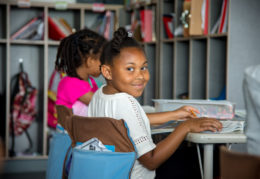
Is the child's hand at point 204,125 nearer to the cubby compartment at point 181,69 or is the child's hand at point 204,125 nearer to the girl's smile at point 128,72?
the girl's smile at point 128,72

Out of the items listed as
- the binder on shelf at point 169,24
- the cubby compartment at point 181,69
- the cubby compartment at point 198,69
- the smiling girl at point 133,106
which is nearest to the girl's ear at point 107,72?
the smiling girl at point 133,106

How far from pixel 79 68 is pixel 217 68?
1.21m

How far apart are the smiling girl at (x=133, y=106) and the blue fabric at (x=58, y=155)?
238 millimetres

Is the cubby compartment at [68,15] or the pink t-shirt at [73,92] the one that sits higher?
the cubby compartment at [68,15]

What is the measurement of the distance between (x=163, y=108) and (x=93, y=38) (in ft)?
2.08

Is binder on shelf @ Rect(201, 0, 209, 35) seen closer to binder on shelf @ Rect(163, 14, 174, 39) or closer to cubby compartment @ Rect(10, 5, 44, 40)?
binder on shelf @ Rect(163, 14, 174, 39)

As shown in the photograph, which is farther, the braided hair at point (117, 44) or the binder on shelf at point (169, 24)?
the binder on shelf at point (169, 24)

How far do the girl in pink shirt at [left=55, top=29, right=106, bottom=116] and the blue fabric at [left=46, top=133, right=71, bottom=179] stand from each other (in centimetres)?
37

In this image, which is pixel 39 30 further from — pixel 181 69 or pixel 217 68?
pixel 217 68

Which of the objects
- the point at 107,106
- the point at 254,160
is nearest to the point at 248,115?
the point at 254,160

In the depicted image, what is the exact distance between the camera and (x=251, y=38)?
248 centimetres

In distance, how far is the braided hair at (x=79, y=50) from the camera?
2.08 metres

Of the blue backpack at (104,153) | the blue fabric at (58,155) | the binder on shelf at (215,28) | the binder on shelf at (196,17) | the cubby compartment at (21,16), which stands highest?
the cubby compartment at (21,16)

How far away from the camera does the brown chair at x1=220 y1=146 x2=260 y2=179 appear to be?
0.60 m
